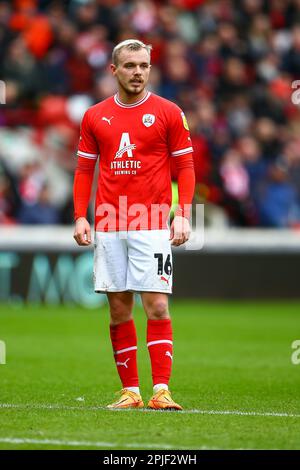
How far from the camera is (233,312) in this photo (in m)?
16.5

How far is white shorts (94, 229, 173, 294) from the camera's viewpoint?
7.28 m

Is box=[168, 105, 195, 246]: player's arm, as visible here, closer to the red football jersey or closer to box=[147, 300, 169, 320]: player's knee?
the red football jersey

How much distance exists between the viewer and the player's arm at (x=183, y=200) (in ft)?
23.6

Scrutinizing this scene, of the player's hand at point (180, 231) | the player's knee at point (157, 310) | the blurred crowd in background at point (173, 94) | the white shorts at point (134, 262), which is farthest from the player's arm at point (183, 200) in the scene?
the blurred crowd in background at point (173, 94)

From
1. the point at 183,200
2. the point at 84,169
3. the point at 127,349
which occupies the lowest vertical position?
the point at 127,349

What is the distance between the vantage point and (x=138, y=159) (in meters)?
7.34

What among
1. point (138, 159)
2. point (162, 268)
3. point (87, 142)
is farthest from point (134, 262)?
Result: point (87, 142)

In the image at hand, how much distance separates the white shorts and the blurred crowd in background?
31.7ft

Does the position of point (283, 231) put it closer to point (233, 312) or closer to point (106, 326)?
point (233, 312)

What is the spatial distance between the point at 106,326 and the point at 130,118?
7239mm

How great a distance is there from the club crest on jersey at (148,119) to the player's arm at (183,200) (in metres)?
0.29

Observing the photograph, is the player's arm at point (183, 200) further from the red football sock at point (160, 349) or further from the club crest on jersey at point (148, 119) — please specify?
the red football sock at point (160, 349)

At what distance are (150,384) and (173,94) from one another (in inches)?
412

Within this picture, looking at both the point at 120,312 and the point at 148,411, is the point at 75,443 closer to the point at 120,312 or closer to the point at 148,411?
the point at 148,411
